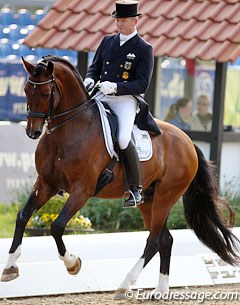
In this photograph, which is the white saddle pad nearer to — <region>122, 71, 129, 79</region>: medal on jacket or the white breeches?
the white breeches

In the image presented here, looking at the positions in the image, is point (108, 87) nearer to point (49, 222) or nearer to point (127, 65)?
point (127, 65)

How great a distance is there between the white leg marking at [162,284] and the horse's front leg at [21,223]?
1.44 m

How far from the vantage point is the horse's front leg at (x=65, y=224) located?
689 cm

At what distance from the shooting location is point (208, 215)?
27.6 ft

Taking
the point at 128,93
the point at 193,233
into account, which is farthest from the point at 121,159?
the point at 193,233

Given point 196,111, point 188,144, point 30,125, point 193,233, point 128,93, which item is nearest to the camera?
point 30,125

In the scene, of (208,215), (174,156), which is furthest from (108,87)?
(208,215)

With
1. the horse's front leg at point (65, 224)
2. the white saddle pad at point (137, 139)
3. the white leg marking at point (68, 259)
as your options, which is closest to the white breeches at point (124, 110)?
the white saddle pad at point (137, 139)

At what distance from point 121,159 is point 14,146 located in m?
5.66

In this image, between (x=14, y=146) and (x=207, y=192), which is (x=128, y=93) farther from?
(x=14, y=146)

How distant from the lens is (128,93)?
739 cm

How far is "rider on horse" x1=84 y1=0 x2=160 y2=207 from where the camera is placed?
7.38 m

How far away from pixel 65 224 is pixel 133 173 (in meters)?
0.85

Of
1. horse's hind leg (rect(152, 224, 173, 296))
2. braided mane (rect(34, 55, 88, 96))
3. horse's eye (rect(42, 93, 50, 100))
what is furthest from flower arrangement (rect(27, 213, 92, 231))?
horse's eye (rect(42, 93, 50, 100))
